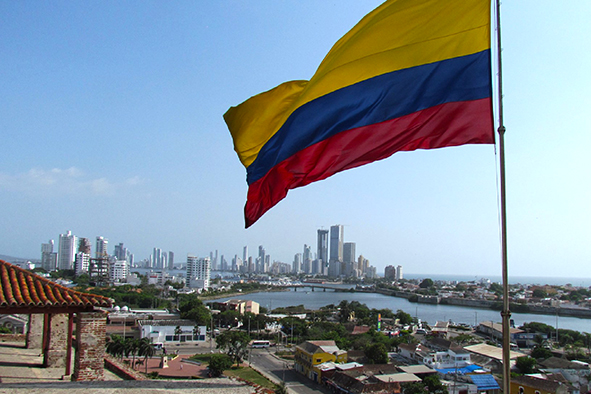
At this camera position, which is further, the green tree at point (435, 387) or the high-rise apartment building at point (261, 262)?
the high-rise apartment building at point (261, 262)

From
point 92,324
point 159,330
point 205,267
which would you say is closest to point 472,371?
point 159,330

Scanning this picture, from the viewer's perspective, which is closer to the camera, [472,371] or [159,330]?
[472,371]

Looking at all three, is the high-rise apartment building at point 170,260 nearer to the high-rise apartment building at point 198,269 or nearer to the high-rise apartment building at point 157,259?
the high-rise apartment building at point 157,259

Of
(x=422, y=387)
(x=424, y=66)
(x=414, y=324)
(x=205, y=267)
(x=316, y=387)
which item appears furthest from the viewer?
(x=205, y=267)

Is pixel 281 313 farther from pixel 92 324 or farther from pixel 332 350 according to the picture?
pixel 92 324

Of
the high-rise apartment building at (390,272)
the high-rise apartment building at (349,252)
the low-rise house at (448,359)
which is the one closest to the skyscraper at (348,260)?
the high-rise apartment building at (349,252)

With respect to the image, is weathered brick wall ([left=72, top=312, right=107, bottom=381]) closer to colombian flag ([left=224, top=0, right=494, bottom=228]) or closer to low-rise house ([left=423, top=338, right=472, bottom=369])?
colombian flag ([left=224, top=0, right=494, bottom=228])
